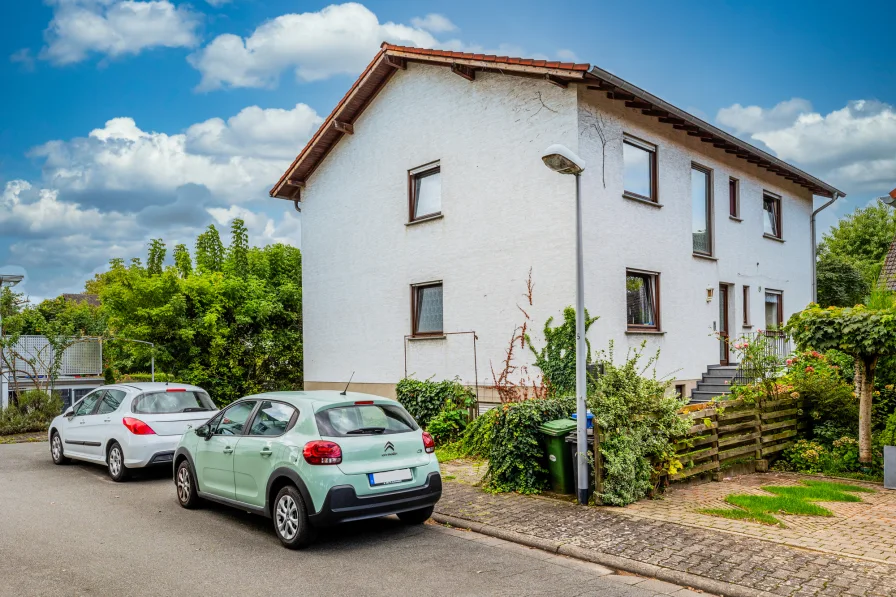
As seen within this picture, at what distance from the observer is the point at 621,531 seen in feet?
25.2

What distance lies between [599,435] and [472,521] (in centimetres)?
195

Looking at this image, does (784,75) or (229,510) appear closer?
(229,510)

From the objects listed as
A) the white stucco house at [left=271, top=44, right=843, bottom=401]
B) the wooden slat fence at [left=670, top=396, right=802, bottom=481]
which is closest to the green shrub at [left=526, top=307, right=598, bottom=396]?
the white stucco house at [left=271, top=44, right=843, bottom=401]

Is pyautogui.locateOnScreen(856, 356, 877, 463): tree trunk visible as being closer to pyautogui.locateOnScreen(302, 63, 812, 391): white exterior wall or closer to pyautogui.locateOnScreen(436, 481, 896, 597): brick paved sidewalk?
pyautogui.locateOnScreen(302, 63, 812, 391): white exterior wall

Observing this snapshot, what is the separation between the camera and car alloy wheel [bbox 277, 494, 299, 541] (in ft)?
24.0

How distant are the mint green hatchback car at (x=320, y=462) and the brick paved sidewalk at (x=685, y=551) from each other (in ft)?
3.75

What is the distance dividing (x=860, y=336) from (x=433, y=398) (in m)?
7.79

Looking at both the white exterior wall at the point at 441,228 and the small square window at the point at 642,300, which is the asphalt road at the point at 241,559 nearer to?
the white exterior wall at the point at 441,228

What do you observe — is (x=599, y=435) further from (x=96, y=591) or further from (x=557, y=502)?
(x=96, y=591)

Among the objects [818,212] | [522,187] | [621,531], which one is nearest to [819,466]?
[621,531]

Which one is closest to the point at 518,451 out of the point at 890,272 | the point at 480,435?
the point at 480,435

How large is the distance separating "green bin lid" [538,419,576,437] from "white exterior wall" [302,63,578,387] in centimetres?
433

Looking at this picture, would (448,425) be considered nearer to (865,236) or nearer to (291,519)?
(291,519)

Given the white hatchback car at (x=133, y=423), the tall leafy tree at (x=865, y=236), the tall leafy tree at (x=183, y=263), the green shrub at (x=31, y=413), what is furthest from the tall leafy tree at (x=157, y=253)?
the tall leafy tree at (x=865, y=236)
